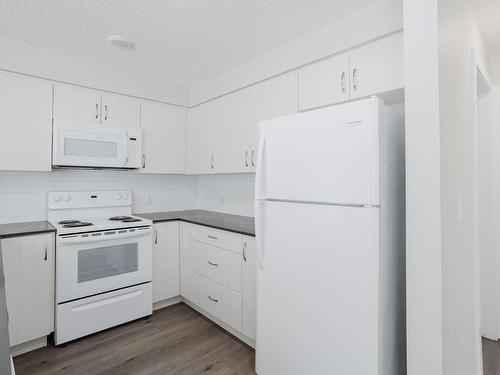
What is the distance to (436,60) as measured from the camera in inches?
49.8

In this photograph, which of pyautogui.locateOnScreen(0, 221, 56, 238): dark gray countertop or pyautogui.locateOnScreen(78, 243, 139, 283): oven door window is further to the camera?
pyautogui.locateOnScreen(78, 243, 139, 283): oven door window

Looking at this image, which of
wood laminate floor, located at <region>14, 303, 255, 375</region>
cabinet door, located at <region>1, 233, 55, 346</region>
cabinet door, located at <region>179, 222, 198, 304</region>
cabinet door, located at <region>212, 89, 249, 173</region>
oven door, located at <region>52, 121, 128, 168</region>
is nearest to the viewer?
wood laminate floor, located at <region>14, 303, 255, 375</region>

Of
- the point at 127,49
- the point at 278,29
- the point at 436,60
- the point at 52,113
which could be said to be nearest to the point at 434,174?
the point at 436,60

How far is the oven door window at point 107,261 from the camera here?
241 cm

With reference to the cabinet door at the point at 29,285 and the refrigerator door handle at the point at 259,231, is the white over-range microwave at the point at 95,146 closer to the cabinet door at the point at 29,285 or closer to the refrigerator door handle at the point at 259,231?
the cabinet door at the point at 29,285

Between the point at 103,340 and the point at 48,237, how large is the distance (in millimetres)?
955

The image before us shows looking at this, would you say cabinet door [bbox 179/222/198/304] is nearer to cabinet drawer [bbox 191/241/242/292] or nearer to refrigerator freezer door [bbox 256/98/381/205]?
cabinet drawer [bbox 191/241/242/292]

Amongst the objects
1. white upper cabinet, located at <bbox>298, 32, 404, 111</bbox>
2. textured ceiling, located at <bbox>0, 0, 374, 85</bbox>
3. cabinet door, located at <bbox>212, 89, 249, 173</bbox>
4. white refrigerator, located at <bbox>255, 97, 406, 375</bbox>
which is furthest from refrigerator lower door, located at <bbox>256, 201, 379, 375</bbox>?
textured ceiling, located at <bbox>0, 0, 374, 85</bbox>

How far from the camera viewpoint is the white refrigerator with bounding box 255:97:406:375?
1355 mm

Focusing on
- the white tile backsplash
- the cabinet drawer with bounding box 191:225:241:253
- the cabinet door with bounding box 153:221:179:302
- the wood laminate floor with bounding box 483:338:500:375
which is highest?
the white tile backsplash

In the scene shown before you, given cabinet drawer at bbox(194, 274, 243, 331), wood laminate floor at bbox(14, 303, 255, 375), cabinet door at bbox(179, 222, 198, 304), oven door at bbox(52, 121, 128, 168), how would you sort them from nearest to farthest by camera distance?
wood laminate floor at bbox(14, 303, 255, 375) < cabinet drawer at bbox(194, 274, 243, 331) < oven door at bbox(52, 121, 128, 168) < cabinet door at bbox(179, 222, 198, 304)

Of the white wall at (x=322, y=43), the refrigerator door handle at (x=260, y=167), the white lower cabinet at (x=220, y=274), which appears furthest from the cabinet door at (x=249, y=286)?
the white wall at (x=322, y=43)

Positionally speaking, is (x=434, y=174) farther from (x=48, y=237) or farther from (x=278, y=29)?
(x=48, y=237)

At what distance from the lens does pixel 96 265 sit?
2.47 metres
